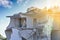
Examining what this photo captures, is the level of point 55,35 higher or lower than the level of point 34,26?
lower

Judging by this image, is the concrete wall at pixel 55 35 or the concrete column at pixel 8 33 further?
the concrete column at pixel 8 33

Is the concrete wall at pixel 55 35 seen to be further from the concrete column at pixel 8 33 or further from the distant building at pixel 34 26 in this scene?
the concrete column at pixel 8 33

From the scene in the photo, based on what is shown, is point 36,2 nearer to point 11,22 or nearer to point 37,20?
point 37,20

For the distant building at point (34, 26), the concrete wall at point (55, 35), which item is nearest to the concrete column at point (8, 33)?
the distant building at point (34, 26)

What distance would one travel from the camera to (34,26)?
81.4 inches

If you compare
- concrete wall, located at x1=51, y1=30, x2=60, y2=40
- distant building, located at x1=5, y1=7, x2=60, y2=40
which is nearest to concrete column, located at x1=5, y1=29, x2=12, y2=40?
distant building, located at x1=5, y1=7, x2=60, y2=40

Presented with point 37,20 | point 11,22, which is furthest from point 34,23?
point 11,22

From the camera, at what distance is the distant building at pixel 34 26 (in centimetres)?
199

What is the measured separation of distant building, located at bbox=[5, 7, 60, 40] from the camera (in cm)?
199

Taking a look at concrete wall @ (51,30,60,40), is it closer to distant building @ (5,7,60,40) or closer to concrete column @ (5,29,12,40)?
distant building @ (5,7,60,40)

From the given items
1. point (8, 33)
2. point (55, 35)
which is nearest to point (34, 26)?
point (55, 35)

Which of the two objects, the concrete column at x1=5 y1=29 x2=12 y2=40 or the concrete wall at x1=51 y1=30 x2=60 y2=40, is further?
the concrete column at x1=5 y1=29 x2=12 y2=40

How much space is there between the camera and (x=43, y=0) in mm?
2176

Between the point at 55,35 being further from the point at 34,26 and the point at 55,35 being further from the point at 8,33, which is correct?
the point at 8,33
